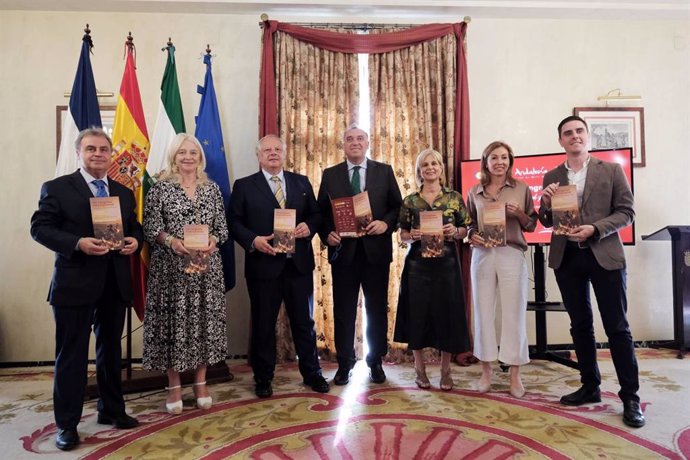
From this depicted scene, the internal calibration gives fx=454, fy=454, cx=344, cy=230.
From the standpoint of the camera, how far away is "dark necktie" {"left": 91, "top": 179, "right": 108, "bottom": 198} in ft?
7.59

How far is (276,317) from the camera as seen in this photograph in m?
2.83

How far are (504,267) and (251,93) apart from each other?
2.61 m

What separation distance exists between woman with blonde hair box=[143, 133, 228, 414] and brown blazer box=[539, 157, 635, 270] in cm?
198

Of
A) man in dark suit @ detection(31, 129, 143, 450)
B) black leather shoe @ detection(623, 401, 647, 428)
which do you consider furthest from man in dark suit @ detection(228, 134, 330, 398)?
black leather shoe @ detection(623, 401, 647, 428)

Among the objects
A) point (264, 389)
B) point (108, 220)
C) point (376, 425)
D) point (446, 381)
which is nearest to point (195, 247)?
point (108, 220)

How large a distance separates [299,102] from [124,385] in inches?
99.3

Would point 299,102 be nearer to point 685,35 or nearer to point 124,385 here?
point 124,385

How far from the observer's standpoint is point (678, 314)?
386 centimetres

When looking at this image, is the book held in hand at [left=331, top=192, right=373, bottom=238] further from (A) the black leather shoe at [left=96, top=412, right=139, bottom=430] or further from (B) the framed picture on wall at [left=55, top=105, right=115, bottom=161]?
(B) the framed picture on wall at [left=55, top=105, right=115, bottom=161]

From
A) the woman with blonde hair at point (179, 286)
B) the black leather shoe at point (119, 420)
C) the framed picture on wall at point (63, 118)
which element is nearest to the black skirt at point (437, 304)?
the woman with blonde hair at point (179, 286)

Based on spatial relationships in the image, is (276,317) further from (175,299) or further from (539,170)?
(539,170)

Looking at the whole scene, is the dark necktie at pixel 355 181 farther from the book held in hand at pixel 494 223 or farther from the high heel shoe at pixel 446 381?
the high heel shoe at pixel 446 381

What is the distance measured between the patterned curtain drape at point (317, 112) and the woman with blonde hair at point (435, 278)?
1.03 meters

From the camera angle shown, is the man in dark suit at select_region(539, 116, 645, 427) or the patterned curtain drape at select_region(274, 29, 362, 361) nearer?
the man in dark suit at select_region(539, 116, 645, 427)
